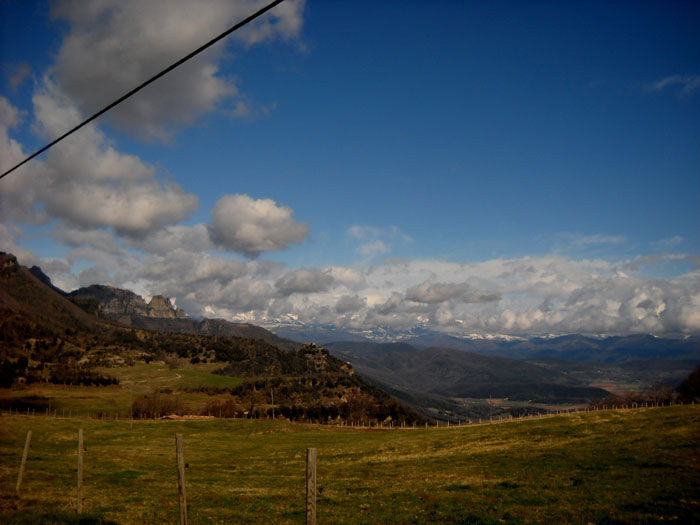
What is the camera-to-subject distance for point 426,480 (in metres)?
32.6

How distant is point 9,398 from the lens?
158 meters

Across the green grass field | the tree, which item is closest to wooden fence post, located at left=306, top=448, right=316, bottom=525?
the green grass field

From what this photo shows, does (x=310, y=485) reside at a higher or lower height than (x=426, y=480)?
higher

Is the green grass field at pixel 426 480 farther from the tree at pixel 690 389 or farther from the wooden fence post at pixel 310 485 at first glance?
the tree at pixel 690 389

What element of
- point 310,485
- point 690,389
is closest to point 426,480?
point 310,485

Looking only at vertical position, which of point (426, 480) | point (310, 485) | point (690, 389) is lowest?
point (690, 389)

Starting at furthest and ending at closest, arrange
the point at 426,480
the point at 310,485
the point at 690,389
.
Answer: the point at 690,389, the point at 426,480, the point at 310,485

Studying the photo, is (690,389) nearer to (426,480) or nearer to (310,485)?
Result: (426,480)

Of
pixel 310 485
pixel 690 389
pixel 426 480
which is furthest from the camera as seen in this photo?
pixel 690 389

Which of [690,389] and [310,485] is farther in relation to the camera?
[690,389]

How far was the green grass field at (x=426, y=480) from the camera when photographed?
70.1 feet

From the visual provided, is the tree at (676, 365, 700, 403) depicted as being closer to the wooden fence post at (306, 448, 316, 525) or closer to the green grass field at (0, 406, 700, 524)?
the green grass field at (0, 406, 700, 524)

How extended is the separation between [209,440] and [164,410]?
83987 millimetres

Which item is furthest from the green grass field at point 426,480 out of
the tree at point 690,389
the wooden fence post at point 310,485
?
the tree at point 690,389
